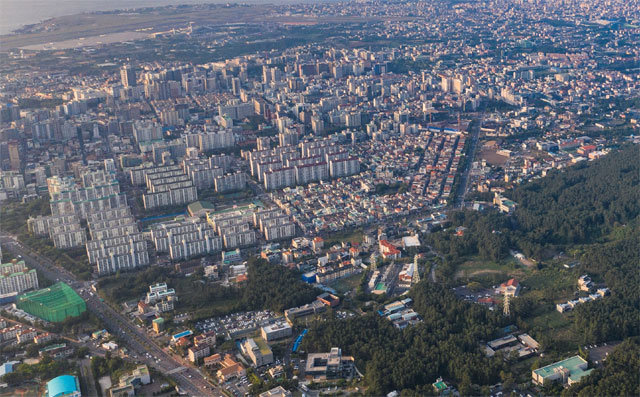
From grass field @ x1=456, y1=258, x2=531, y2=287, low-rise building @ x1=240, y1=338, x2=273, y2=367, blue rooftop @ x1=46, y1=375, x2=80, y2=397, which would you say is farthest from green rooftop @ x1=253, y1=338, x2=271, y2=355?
grass field @ x1=456, y1=258, x2=531, y2=287

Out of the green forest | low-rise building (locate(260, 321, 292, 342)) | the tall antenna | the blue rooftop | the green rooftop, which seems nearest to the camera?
the blue rooftop

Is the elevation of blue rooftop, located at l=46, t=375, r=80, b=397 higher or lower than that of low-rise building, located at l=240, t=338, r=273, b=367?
higher

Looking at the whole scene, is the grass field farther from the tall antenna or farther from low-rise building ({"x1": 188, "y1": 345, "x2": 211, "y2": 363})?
low-rise building ({"x1": 188, "y1": 345, "x2": 211, "y2": 363})

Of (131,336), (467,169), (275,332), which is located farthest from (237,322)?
(467,169)

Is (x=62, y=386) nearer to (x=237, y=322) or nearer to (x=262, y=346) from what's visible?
(x=262, y=346)

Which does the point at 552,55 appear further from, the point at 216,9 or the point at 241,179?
the point at 216,9

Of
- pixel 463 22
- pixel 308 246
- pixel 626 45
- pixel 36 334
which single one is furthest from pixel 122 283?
pixel 463 22
